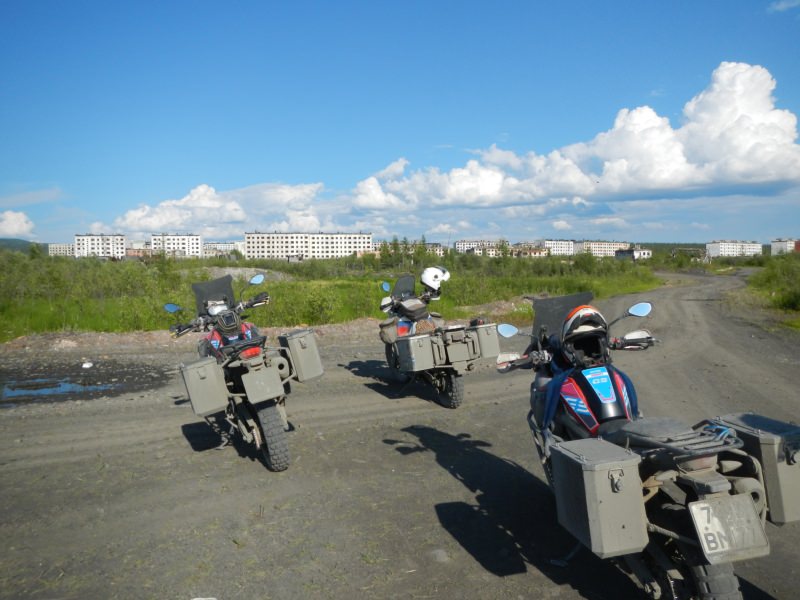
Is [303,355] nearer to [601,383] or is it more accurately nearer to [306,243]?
[601,383]

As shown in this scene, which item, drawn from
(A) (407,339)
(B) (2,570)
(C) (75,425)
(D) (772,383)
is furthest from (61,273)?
(D) (772,383)

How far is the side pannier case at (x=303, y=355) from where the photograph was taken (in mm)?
6090

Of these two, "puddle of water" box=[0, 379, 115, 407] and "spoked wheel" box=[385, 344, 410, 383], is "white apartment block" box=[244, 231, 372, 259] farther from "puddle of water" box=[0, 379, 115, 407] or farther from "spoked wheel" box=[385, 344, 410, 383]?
"spoked wheel" box=[385, 344, 410, 383]

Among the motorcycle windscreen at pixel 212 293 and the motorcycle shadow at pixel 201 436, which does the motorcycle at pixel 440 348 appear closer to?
the motorcycle windscreen at pixel 212 293

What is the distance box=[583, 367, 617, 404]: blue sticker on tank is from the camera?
11.6ft

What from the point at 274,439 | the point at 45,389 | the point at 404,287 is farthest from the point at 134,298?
the point at 274,439

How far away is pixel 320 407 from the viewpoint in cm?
799

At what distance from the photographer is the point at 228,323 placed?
6.27m

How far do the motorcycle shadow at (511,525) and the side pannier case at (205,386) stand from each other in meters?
1.95

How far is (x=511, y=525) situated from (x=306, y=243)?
5973 inches

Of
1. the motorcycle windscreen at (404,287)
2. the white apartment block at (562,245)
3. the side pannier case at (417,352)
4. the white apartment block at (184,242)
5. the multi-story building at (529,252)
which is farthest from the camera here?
the white apartment block at (562,245)

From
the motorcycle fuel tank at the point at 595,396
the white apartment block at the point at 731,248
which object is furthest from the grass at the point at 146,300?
the white apartment block at the point at 731,248

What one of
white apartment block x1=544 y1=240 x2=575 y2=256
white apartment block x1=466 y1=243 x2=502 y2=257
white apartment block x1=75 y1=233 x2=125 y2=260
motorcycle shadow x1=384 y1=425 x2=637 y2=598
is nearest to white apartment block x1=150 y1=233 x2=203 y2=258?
white apartment block x1=75 y1=233 x2=125 y2=260

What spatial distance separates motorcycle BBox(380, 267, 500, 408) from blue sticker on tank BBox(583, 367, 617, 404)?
3696 millimetres
